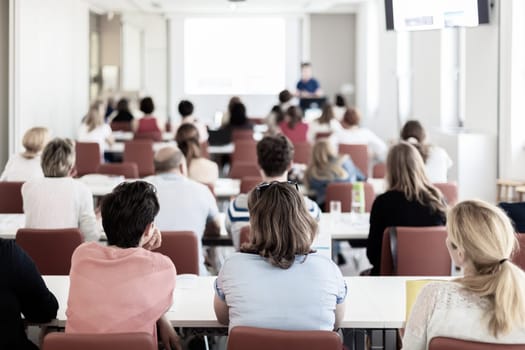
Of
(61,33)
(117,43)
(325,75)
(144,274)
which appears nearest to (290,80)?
(325,75)

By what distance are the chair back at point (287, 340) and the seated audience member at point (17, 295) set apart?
951mm

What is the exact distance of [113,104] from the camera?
17.2 metres

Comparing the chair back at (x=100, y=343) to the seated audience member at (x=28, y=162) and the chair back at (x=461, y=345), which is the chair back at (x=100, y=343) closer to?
the chair back at (x=461, y=345)

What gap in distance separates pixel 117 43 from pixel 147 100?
700 cm

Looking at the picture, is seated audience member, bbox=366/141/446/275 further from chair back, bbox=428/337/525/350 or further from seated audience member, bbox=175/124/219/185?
seated audience member, bbox=175/124/219/185

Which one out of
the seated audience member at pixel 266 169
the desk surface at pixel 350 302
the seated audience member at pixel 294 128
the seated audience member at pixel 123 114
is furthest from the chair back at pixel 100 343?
the seated audience member at pixel 123 114

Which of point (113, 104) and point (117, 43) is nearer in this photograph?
point (113, 104)

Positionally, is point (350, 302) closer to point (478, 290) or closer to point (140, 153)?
point (478, 290)

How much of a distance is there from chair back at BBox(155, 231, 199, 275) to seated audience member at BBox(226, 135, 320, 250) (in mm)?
643

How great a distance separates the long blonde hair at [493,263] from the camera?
2.59 m

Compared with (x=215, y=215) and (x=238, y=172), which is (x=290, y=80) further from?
(x=215, y=215)

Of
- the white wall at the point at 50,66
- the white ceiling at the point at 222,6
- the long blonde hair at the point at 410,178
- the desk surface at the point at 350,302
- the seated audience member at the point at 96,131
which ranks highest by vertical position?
the white ceiling at the point at 222,6

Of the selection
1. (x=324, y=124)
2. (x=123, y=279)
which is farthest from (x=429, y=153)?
(x=324, y=124)

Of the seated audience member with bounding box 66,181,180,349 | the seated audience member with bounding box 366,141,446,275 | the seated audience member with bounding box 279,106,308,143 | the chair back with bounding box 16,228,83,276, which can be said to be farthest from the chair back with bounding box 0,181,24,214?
the seated audience member with bounding box 279,106,308,143
